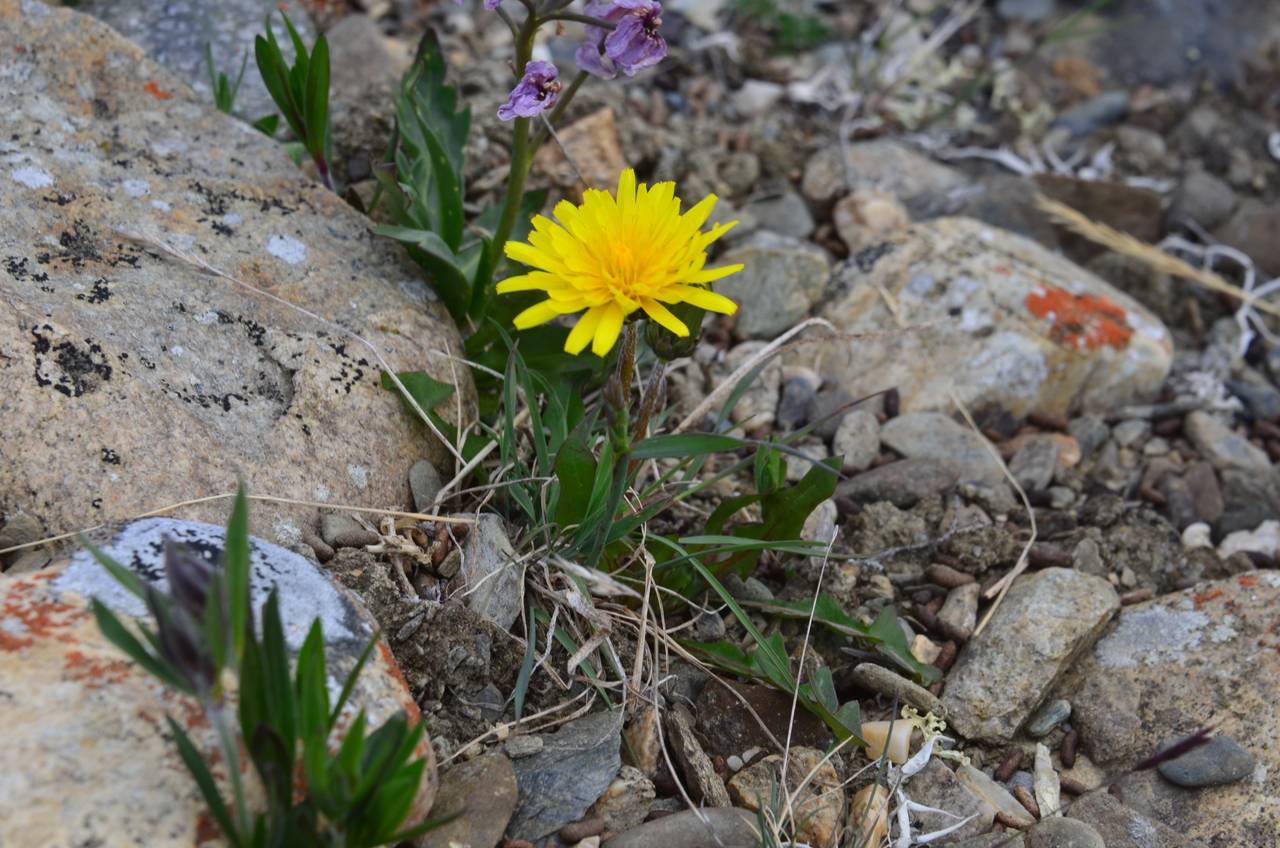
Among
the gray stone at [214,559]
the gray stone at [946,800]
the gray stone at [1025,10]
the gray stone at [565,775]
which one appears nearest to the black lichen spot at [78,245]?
the gray stone at [214,559]

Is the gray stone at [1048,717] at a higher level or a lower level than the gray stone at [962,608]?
lower

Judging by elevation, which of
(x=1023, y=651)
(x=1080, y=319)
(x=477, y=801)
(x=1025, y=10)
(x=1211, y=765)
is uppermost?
(x=1025, y=10)

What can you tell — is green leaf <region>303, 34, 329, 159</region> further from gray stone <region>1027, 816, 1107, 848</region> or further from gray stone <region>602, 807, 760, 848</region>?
gray stone <region>1027, 816, 1107, 848</region>

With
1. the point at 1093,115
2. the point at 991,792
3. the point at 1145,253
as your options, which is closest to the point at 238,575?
the point at 991,792

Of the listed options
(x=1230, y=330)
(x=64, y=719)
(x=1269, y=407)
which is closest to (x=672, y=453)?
(x=64, y=719)

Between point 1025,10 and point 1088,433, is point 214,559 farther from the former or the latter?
point 1025,10

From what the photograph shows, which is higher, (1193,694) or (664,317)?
(664,317)

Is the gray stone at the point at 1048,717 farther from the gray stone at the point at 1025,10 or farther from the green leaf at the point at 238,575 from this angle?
the gray stone at the point at 1025,10
